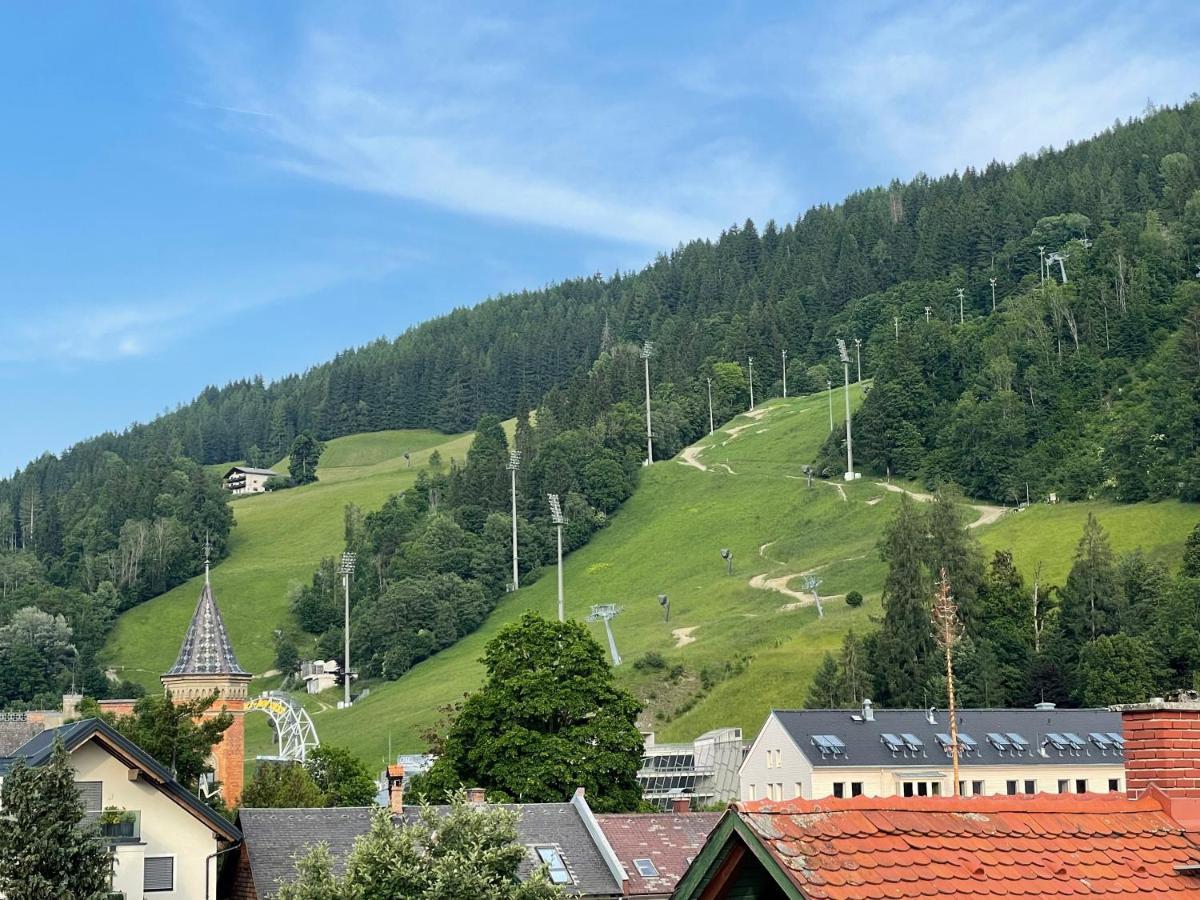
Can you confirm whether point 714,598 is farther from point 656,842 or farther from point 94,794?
point 94,794

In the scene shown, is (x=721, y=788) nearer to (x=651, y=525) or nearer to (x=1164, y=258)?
(x=651, y=525)

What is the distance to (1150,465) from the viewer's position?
153 metres

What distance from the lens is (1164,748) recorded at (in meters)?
11.9

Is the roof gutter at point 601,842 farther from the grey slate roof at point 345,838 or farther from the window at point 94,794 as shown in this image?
the window at point 94,794

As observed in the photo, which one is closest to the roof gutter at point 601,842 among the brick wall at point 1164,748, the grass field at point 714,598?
the brick wall at point 1164,748

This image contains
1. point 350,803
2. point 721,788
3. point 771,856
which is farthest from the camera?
point 721,788

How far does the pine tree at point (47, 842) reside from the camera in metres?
29.7

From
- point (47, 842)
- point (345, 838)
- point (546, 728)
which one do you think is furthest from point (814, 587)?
point (47, 842)

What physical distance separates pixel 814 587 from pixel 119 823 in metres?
110

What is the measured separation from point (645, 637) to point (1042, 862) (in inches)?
5512

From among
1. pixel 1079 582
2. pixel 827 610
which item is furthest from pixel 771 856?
pixel 827 610

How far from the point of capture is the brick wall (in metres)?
11.7

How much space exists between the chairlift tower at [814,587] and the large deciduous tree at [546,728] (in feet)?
227

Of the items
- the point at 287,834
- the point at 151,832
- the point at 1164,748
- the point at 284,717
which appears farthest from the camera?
the point at 284,717
